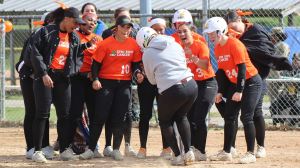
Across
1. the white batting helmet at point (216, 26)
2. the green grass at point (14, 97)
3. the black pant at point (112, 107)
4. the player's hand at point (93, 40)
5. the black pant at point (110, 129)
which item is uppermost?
the white batting helmet at point (216, 26)

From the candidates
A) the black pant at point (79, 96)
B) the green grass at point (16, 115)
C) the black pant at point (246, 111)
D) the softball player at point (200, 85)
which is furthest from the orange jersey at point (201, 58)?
the green grass at point (16, 115)

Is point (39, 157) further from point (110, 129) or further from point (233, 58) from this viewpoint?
point (233, 58)

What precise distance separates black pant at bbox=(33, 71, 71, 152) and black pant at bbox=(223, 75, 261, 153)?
2.13 meters

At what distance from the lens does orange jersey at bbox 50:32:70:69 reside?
9.75 metres

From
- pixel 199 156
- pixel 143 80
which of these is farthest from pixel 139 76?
pixel 199 156

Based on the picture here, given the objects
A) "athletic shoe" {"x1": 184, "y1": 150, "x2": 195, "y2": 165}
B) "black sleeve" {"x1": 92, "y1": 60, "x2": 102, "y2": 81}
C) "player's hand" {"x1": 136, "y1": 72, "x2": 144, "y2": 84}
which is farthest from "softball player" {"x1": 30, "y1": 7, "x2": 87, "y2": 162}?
"athletic shoe" {"x1": 184, "y1": 150, "x2": 195, "y2": 165}

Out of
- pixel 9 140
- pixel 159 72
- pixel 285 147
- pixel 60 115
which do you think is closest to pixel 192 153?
pixel 159 72

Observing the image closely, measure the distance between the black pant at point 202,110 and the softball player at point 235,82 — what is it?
0.49 feet

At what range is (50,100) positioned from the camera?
381 inches

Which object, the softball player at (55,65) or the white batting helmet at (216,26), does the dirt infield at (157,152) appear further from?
the white batting helmet at (216,26)

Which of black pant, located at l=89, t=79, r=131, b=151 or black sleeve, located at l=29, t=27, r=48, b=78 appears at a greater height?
black sleeve, located at l=29, t=27, r=48, b=78

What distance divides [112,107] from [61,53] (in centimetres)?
102

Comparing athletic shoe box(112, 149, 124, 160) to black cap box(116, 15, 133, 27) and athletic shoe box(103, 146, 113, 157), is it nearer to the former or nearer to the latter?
athletic shoe box(103, 146, 113, 157)

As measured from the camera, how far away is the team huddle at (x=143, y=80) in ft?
30.8
